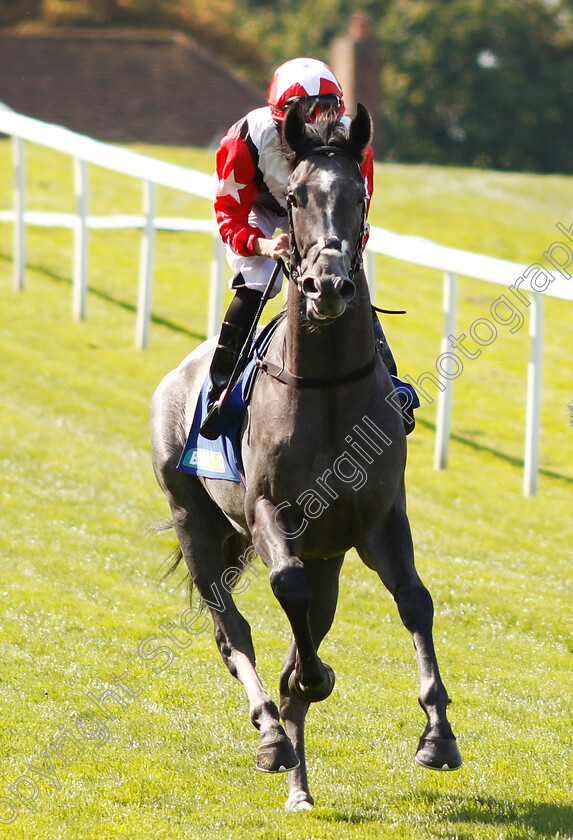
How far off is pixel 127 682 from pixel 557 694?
6.70 ft

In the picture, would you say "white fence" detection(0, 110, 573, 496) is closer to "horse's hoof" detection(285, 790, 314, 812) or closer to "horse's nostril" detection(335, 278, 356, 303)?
"horse's hoof" detection(285, 790, 314, 812)

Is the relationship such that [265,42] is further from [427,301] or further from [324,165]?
[324,165]

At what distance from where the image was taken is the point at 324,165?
3.56 metres

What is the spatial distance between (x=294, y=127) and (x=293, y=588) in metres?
1.49

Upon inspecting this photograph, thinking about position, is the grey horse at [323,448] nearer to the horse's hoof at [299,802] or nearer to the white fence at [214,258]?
the horse's hoof at [299,802]

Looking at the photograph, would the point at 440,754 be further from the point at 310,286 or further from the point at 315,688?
the point at 310,286

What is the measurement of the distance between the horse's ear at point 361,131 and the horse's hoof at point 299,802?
2.36m

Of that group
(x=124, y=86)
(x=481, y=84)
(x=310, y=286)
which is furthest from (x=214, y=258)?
(x=481, y=84)

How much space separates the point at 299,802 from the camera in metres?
4.20

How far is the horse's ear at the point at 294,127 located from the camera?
3.60 m

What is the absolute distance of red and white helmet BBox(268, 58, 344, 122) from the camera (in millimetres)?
3910

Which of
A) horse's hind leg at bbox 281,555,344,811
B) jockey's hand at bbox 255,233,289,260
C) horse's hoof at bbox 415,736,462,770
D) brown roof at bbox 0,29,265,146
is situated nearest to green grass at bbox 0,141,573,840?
horse's hind leg at bbox 281,555,344,811

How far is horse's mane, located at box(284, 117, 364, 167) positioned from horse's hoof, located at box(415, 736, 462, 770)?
191 cm

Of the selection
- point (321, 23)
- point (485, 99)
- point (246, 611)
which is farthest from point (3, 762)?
point (321, 23)
